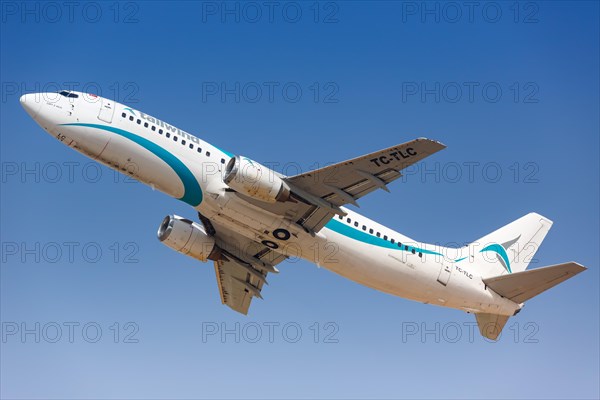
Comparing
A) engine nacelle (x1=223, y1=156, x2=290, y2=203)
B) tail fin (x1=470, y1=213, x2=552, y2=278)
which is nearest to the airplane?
engine nacelle (x1=223, y1=156, x2=290, y2=203)

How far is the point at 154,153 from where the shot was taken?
34.0m

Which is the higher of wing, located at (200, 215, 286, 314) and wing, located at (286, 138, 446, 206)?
wing, located at (286, 138, 446, 206)

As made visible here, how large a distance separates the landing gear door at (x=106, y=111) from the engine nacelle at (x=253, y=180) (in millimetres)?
5994

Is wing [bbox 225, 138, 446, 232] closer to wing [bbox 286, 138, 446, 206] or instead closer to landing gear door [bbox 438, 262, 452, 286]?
wing [bbox 286, 138, 446, 206]

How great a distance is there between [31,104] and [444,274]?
2248 cm

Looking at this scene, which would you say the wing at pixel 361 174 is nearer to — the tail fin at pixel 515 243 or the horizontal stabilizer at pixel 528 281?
the horizontal stabilizer at pixel 528 281

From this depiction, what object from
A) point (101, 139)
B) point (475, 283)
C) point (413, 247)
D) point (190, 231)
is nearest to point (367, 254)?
point (413, 247)

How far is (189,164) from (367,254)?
398 inches

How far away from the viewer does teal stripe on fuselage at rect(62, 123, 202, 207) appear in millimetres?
33750

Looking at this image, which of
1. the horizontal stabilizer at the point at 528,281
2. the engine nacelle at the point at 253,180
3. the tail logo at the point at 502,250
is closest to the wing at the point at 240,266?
the engine nacelle at the point at 253,180

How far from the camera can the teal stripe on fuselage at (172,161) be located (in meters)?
33.8

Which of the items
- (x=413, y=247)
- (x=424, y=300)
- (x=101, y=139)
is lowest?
(x=424, y=300)

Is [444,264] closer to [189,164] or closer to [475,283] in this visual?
[475,283]

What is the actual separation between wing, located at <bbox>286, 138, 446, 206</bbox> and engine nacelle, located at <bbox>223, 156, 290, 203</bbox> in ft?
3.45
